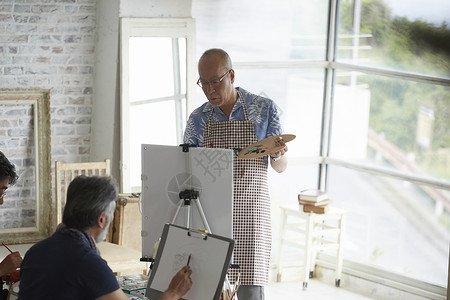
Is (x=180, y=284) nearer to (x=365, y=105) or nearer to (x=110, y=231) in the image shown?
(x=110, y=231)

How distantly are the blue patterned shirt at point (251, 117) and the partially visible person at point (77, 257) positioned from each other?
930mm

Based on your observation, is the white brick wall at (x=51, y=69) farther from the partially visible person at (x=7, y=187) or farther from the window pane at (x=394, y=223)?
the partially visible person at (x=7, y=187)

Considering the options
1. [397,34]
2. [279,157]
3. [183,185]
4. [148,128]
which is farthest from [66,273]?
[397,34]

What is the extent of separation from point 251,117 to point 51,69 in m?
2.42

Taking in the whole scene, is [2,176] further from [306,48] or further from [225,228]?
[306,48]

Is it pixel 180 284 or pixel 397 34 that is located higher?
pixel 397 34

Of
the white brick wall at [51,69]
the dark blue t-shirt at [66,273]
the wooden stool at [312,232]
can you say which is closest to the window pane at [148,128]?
the white brick wall at [51,69]

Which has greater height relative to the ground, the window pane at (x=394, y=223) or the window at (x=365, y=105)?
the window at (x=365, y=105)

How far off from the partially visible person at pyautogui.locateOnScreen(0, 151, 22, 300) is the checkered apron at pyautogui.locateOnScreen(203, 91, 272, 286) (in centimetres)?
86

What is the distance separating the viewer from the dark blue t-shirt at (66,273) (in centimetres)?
223

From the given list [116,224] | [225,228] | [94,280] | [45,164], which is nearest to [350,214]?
[116,224]

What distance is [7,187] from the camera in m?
2.96

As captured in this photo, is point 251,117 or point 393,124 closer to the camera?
point 251,117

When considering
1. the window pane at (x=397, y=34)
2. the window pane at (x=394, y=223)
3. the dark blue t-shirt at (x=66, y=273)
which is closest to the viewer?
the dark blue t-shirt at (x=66, y=273)
